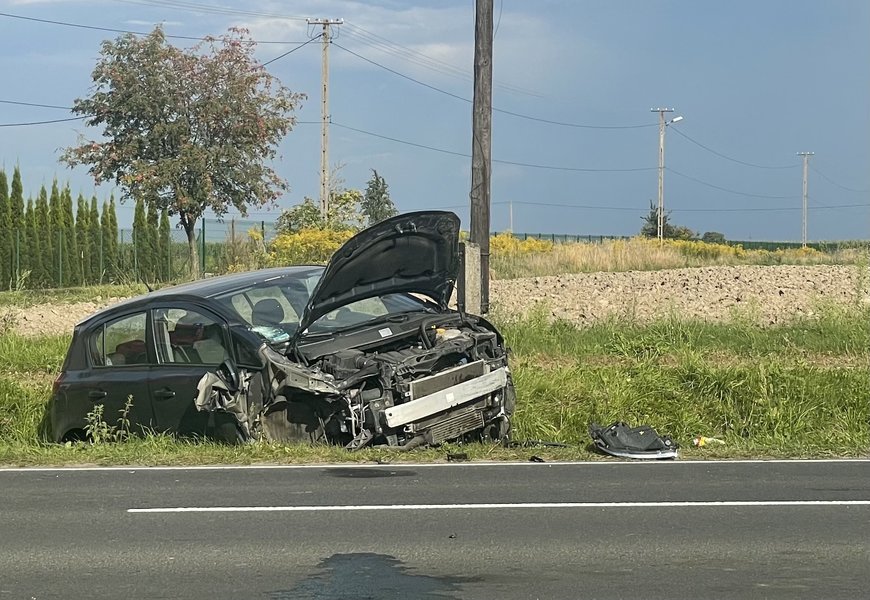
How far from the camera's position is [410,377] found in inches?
407

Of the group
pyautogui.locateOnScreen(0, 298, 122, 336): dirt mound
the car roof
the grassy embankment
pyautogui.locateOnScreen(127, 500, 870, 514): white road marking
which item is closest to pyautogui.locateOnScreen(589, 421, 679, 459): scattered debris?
the grassy embankment

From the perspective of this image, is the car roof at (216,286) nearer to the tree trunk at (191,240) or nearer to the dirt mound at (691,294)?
the dirt mound at (691,294)

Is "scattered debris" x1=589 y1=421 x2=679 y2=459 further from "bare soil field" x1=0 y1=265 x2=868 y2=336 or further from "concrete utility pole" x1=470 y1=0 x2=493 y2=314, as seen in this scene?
"bare soil field" x1=0 y1=265 x2=868 y2=336

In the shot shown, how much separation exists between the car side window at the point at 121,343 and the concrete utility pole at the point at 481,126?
641 centimetres

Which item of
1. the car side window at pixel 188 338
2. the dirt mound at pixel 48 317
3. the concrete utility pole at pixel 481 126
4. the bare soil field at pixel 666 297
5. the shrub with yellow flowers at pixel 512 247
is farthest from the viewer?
the shrub with yellow flowers at pixel 512 247

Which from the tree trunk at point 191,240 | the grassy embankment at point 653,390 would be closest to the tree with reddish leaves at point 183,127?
the tree trunk at point 191,240

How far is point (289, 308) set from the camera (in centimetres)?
1107

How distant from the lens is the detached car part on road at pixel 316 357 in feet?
33.6

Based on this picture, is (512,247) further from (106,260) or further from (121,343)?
(121,343)

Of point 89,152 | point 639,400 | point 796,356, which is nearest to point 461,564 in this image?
point 639,400

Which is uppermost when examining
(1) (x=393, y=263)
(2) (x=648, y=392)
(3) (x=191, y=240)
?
(3) (x=191, y=240)

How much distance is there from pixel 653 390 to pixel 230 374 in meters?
5.74

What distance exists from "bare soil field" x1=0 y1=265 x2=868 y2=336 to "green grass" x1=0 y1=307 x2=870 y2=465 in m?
1.63

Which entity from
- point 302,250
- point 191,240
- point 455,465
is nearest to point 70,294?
point 191,240
